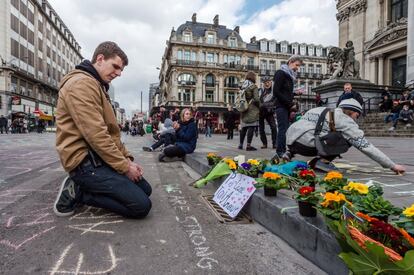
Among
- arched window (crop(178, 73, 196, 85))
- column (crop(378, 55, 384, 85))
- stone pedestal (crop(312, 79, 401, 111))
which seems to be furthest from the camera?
arched window (crop(178, 73, 196, 85))

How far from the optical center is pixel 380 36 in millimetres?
Answer: 25984

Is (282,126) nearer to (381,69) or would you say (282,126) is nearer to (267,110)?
(267,110)

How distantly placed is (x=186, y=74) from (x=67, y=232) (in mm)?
57417

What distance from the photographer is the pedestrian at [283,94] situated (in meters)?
5.70

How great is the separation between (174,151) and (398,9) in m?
26.2

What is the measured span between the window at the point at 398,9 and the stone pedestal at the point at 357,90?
977cm

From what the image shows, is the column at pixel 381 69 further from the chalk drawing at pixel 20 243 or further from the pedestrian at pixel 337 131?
the chalk drawing at pixel 20 243

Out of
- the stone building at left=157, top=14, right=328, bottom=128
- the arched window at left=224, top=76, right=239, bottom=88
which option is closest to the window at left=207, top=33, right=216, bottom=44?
the stone building at left=157, top=14, right=328, bottom=128

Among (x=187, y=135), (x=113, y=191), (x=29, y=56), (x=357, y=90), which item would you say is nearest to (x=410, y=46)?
(x=357, y=90)

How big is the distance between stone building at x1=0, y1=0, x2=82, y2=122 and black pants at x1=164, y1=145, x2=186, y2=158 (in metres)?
40.0

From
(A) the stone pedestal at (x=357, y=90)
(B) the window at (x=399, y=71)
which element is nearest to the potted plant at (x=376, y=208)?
(A) the stone pedestal at (x=357, y=90)

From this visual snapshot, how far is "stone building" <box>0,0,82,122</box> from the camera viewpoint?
4016 centimetres

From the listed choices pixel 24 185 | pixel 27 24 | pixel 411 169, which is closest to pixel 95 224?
pixel 24 185

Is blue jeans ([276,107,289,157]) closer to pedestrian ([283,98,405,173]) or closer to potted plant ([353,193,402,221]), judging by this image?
pedestrian ([283,98,405,173])
